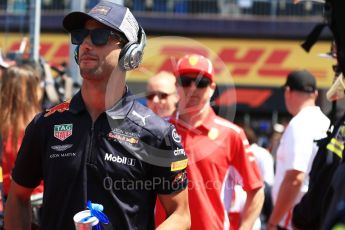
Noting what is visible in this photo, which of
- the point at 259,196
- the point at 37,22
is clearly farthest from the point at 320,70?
the point at 259,196

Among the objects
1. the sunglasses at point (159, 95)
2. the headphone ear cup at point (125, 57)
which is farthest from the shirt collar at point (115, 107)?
the sunglasses at point (159, 95)

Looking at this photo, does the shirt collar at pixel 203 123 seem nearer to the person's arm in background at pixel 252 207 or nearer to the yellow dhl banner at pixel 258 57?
the person's arm in background at pixel 252 207

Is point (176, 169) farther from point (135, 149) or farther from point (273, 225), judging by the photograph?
point (273, 225)

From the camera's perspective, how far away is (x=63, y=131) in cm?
440

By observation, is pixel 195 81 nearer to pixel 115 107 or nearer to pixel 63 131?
pixel 115 107

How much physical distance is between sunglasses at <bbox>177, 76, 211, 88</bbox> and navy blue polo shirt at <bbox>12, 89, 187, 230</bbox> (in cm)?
188

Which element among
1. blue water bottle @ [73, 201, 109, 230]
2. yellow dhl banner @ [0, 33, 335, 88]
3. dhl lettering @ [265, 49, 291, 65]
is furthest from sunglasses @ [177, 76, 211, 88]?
dhl lettering @ [265, 49, 291, 65]

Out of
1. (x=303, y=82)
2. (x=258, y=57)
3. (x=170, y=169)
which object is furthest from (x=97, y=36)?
(x=258, y=57)

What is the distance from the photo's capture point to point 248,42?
82.0 feet

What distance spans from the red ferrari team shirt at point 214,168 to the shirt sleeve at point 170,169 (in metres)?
1.49

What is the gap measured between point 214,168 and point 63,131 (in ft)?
6.24

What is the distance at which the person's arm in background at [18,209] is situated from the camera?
4551mm

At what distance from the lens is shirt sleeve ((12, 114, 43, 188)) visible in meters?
4.50

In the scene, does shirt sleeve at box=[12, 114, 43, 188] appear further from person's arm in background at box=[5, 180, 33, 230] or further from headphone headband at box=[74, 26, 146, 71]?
headphone headband at box=[74, 26, 146, 71]
